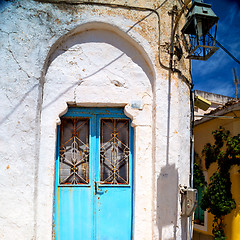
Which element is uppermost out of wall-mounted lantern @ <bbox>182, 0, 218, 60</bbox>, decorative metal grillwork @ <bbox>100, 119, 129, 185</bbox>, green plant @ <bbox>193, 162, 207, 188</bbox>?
wall-mounted lantern @ <bbox>182, 0, 218, 60</bbox>

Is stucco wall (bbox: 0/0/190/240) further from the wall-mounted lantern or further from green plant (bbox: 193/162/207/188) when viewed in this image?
green plant (bbox: 193/162/207/188)

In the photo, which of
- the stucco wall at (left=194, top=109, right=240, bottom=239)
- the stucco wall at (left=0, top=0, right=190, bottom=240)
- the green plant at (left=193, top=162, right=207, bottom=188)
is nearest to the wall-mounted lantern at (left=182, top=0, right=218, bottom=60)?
the stucco wall at (left=0, top=0, right=190, bottom=240)

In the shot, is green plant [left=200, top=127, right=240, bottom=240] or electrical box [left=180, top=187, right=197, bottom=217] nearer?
electrical box [left=180, top=187, right=197, bottom=217]

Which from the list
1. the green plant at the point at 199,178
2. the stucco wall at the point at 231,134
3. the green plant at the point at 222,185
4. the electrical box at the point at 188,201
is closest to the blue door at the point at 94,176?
the electrical box at the point at 188,201

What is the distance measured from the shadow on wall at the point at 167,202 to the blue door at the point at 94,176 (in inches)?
17.1

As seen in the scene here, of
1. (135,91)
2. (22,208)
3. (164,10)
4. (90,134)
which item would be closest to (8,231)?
(22,208)

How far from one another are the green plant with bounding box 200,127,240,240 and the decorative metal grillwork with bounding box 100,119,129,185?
379 centimetres

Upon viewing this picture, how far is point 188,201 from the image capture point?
4086mm

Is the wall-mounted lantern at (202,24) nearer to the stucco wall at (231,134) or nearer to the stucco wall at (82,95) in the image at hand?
the stucco wall at (82,95)

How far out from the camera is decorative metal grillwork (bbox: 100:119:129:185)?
165 inches

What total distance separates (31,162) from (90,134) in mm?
912

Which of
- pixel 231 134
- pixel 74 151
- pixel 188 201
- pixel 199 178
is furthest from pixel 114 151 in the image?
pixel 199 178

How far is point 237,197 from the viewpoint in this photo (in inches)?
275

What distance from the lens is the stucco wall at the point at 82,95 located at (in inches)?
148
